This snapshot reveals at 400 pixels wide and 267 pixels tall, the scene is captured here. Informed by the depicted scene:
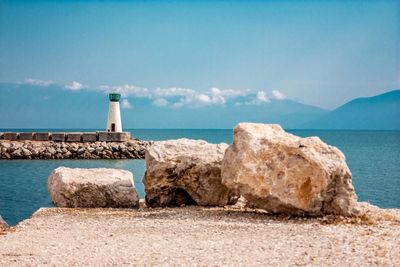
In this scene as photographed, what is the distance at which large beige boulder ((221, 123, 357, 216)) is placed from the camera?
13.5 metres

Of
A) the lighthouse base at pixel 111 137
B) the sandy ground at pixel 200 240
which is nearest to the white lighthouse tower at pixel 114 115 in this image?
the lighthouse base at pixel 111 137

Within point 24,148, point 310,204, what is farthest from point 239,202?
point 24,148

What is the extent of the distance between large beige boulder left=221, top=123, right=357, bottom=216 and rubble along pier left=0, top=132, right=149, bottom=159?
45.0 meters

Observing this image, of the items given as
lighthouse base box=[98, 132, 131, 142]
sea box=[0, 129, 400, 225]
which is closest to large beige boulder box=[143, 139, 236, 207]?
sea box=[0, 129, 400, 225]

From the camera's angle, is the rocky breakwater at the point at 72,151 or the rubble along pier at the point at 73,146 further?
the rubble along pier at the point at 73,146

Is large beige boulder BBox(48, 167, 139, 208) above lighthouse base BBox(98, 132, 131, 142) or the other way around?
the other way around

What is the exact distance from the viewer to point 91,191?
1691cm

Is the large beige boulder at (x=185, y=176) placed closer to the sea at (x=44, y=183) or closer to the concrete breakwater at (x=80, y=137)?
the sea at (x=44, y=183)

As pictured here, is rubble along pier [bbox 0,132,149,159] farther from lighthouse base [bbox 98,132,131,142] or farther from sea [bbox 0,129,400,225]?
sea [bbox 0,129,400,225]

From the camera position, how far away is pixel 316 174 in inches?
526

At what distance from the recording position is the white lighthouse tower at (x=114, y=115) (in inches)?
2606

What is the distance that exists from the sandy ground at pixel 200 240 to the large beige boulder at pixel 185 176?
1.40 metres

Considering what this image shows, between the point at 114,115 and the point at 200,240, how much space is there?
5647cm

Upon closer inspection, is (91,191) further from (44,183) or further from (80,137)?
(80,137)
